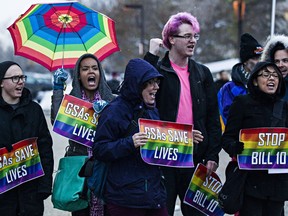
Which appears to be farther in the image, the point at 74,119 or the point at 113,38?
the point at 113,38

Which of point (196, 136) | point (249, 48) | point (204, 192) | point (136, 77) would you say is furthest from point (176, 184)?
point (249, 48)

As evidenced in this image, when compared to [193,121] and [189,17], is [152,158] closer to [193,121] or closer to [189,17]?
[193,121]

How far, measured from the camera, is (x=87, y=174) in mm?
3977

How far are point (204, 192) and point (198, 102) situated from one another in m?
0.75

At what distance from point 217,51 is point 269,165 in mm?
41348

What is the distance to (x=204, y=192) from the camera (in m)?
4.41

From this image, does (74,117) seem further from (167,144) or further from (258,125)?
(258,125)

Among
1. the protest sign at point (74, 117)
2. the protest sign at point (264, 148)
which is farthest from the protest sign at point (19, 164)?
the protest sign at point (264, 148)

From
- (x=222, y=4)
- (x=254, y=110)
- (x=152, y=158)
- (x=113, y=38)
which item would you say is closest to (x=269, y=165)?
(x=254, y=110)

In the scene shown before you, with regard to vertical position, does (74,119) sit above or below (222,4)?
below

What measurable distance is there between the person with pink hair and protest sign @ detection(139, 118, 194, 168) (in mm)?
294

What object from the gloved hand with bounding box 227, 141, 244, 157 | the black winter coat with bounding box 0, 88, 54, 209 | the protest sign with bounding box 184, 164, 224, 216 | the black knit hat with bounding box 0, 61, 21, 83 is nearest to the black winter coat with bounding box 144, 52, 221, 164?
the protest sign with bounding box 184, 164, 224, 216

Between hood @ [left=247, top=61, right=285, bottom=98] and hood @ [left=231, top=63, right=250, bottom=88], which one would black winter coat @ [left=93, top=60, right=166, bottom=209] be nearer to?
hood @ [left=247, top=61, right=285, bottom=98]

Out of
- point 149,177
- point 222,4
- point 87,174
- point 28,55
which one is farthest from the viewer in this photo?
point 222,4
